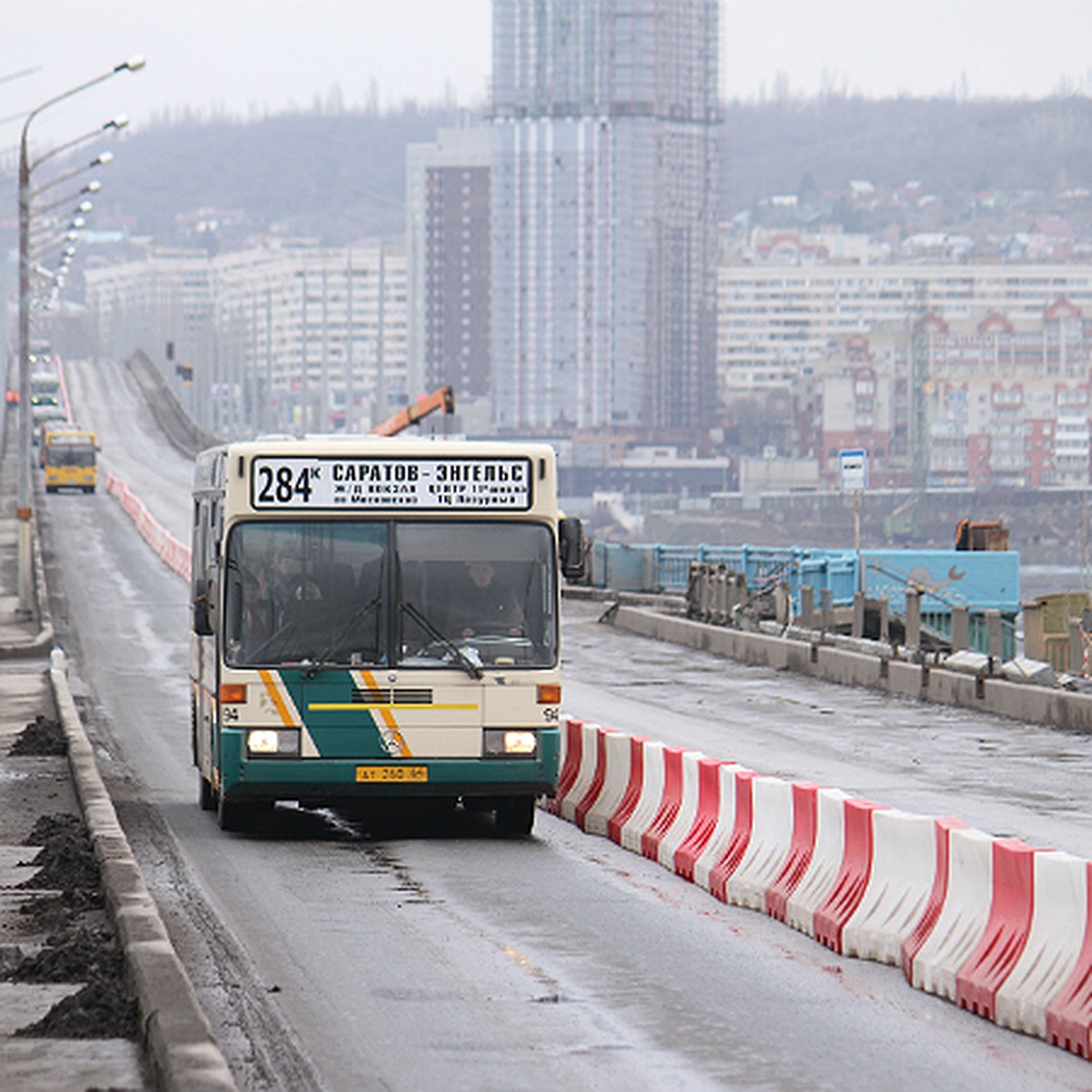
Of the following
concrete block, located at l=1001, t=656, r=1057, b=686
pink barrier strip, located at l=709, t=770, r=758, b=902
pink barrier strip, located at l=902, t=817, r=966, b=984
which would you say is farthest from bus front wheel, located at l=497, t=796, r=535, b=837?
concrete block, located at l=1001, t=656, r=1057, b=686

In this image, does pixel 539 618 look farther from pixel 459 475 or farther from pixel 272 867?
pixel 272 867

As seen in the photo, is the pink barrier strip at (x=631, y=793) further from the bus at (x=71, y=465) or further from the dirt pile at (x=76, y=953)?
the bus at (x=71, y=465)

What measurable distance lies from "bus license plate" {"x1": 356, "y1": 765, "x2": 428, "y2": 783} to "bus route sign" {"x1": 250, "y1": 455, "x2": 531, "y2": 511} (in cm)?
165

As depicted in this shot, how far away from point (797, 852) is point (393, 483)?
4322 millimetres

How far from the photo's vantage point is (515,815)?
16.0m

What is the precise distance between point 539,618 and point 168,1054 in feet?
26.2

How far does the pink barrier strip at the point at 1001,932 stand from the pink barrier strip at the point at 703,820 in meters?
4.33

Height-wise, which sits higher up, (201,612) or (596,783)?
(201,612)

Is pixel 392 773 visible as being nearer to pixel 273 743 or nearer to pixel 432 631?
pixel 273 743

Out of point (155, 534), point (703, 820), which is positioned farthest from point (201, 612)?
point (155, 534)

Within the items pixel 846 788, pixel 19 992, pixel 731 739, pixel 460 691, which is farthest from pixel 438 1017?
pixel 731 739

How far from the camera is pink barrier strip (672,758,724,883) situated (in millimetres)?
14055

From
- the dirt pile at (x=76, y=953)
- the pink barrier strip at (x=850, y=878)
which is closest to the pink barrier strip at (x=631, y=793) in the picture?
the dirt pile at (x=76, y=953)

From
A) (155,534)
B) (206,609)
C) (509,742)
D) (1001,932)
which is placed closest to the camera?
(1001,932)
